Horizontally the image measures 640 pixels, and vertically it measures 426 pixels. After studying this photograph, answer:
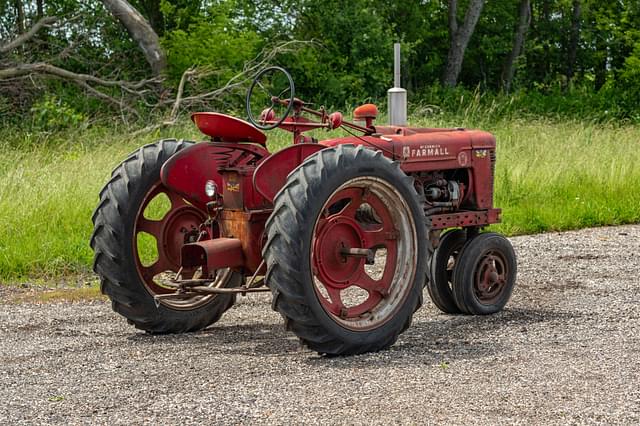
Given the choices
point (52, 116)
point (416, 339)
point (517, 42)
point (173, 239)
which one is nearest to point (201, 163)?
point (173, 239)

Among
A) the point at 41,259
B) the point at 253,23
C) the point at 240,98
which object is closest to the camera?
the point at 41,259

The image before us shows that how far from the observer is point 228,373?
6.09 meters

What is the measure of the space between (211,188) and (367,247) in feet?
3.36

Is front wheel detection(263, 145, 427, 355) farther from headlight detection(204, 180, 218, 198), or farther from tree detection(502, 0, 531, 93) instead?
tree detection(502, 0, 531, 93)

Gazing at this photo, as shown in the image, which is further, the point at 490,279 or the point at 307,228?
the point at 490,279

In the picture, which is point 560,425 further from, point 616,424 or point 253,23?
point 253,23

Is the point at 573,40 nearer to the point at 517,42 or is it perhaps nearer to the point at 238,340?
the point at 517,42

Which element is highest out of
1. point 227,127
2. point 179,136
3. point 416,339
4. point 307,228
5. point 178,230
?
point 227,127

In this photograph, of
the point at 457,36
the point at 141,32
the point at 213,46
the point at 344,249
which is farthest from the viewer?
the point at 457,36

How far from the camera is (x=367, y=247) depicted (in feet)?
22.7

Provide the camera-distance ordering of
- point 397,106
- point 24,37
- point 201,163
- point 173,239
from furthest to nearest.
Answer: point 24,37, point 397,106, point 173,239, point 201,163

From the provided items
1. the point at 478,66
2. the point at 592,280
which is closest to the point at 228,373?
the point at 592,280

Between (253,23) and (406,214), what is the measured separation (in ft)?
67.0

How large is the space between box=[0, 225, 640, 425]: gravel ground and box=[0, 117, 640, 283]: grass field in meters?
1.78
